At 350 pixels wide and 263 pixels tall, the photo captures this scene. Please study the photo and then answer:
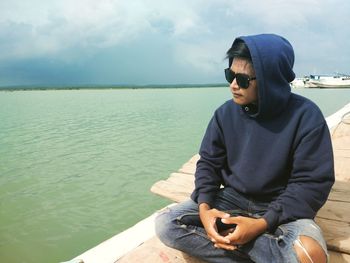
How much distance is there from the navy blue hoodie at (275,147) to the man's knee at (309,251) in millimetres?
167

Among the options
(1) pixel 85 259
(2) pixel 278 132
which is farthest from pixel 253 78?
(1) pixel 85 259

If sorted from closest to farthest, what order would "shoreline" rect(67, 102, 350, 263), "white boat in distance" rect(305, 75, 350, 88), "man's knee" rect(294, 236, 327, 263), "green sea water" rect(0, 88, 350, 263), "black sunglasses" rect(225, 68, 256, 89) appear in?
"man's knee" rect(294, 236, 327, 263) → "black sunglasses" rect(225, 68, 256, 89) → "shoreline" rect(67, 102, 350, 263) → "green sea water" rect(0, 88, 350, 263) → "white boat in distance" rect(305, 75, 350, 88)

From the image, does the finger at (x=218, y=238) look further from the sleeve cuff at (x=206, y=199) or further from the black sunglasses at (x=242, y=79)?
the black sunglasses at (x=242, y=79)

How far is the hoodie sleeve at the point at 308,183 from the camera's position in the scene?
1.85 meters

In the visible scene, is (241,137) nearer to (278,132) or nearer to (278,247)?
(278,132)

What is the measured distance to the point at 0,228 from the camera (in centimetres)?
453

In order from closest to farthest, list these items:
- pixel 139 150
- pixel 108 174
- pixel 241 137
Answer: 1. pixel 241 137
2. pixel 108 174
3. pixel 139 150

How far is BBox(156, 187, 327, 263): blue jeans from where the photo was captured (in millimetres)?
1753

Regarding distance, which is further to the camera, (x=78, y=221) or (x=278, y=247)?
(x=78, y=221)

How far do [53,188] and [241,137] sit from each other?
16.3 feet

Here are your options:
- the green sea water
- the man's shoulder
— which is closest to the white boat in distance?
the green sea water

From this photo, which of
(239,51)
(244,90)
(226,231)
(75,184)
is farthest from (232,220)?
(75,184)

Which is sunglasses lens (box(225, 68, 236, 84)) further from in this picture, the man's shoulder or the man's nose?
the man's shoulder

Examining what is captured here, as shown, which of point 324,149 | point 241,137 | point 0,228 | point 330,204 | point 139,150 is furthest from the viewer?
point 139,150
